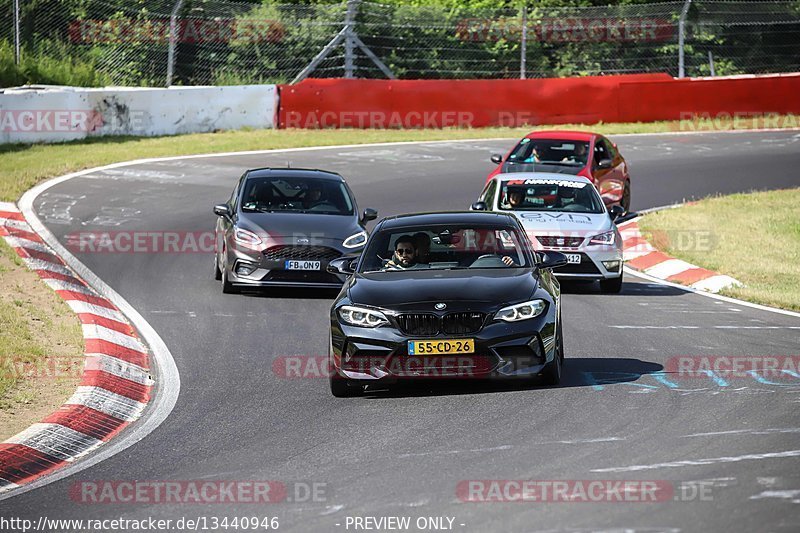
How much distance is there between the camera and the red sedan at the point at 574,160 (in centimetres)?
2198

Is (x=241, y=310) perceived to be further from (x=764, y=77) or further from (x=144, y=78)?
(x=764, y=77)

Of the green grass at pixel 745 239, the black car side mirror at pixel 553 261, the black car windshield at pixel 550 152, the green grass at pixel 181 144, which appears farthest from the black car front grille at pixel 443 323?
the green grass at pixel 181 144

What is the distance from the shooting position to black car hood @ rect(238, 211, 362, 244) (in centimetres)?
1567

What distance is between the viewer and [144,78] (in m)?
29.9

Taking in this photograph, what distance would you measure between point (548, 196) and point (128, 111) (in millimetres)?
→ 13768

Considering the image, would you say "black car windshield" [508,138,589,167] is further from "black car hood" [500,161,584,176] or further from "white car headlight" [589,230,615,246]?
"white car headlight" [589,230,615,246]

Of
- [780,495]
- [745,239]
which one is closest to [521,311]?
[780,495]

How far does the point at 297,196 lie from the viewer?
55.4 ft

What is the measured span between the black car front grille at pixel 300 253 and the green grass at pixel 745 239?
15.9ft

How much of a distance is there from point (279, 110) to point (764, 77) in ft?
41.4

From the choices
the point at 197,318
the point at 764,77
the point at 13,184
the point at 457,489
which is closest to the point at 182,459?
the point at 457,489

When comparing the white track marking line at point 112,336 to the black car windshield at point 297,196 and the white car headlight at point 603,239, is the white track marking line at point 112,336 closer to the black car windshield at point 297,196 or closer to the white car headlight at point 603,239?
the black car windshield at point 297,196

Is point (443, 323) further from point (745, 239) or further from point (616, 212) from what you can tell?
point (745, 239)

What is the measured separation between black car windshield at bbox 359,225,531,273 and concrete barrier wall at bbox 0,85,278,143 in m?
16.1
